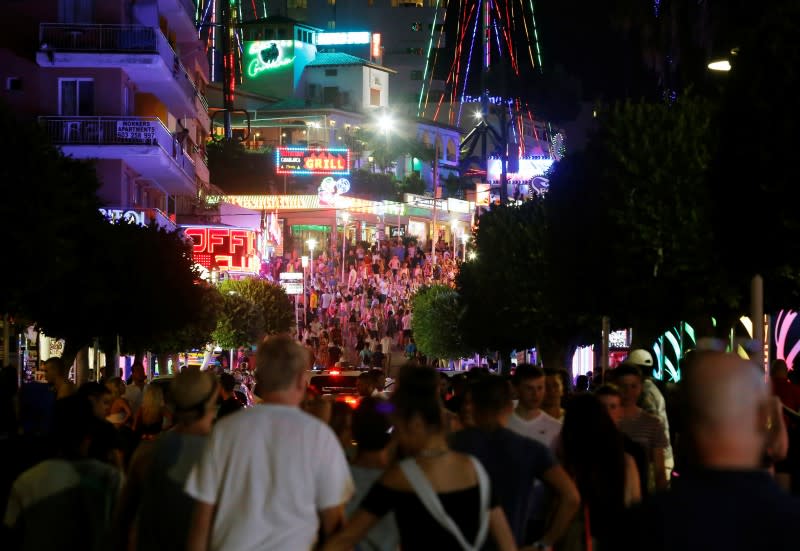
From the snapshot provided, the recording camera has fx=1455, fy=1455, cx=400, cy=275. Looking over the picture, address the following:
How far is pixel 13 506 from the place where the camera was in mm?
7574

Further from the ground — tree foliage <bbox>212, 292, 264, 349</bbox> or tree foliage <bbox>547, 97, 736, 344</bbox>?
tree foliage <bbox>547, 97, 736, 344</bbox>

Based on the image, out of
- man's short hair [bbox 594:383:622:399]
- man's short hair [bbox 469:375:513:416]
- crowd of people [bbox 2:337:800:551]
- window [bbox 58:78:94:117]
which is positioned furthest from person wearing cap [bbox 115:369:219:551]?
window [bbox 58:78:94:117]

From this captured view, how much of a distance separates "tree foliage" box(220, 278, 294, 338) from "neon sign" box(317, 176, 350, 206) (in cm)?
3425

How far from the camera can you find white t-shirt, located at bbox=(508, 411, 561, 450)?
9367 mm

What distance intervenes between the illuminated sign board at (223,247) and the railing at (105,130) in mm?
12763

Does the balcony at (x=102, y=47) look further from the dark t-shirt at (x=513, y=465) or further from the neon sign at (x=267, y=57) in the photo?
the neon sign at (x=267, y=57)

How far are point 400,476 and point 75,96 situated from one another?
132ft

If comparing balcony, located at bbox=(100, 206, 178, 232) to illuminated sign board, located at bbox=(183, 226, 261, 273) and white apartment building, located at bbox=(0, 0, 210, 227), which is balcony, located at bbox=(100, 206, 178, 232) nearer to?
white apartment building, located at bbox=(0, 0, 210, 227)

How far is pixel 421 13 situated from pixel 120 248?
114310mm

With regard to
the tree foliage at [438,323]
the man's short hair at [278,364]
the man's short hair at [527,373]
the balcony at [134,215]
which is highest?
the balcony at [134,215]

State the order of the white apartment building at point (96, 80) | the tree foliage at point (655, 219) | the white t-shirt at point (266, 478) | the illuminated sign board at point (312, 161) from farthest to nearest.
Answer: the illuminated sign board at point (312, 161)
the white apartment building at point (96, 80)
the tree foliage at point (655, 219)
the white t-shirt at point (266, 478)

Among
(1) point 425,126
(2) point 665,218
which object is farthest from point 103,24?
(1) point 425,126

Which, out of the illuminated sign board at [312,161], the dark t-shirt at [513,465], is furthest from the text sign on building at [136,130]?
the illuminated sign board at [312,161]

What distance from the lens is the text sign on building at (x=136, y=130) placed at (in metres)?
43.3
